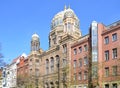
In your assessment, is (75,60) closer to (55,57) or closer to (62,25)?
(55,57)

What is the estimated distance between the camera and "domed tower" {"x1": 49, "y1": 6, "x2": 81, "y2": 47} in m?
83.0

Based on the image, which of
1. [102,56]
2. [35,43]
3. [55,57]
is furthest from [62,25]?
[102,56]

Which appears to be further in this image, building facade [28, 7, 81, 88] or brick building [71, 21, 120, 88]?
building facade [28, 7, 81, 88]

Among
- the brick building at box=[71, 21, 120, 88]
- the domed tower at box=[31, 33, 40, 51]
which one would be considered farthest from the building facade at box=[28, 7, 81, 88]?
the brick building at box=[71, 21, 120, 88]

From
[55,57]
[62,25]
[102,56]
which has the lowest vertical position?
[102,56]

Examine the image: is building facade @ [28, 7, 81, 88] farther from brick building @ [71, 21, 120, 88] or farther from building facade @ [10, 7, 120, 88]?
brick building @ [71, 21, 120, 88]

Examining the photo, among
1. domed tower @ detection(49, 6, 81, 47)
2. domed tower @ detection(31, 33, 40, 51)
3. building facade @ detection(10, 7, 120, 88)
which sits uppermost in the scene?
domed tower @ detection(49, 6, 81, 47)

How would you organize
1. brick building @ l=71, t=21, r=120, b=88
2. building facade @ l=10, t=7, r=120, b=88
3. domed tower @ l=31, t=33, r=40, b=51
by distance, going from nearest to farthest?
brick building @ l=71, t=21, r=120, b=88
building facade @ l=10, t=7, r=120, b=88
domed tower @ l=31, t=33, r=40, b=51

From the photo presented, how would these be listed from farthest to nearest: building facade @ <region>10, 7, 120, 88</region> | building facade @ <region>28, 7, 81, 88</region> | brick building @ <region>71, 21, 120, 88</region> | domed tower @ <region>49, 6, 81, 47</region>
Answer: domed tower @ <region>49, 6, 81, 47</region>
building facade @ <region>28, 7, 81, 88</region>
building facade @ <region>10, 7, 120, 88</region>
brick building @ <region>71, 21, 120, 88</region>

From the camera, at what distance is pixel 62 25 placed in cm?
9375

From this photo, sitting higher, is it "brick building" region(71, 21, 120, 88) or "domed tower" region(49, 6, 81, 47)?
"domed tower" region(49, 6, 81, 47)

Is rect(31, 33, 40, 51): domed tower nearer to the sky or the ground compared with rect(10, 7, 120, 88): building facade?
nearer to the sky

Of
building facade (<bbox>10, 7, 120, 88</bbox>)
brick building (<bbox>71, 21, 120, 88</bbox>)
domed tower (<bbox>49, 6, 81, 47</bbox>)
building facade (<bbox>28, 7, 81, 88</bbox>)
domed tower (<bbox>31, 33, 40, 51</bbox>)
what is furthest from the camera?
domed tower (<bbox>31, 33, 40, 51</bbox>)

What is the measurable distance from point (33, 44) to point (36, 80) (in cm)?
1263
